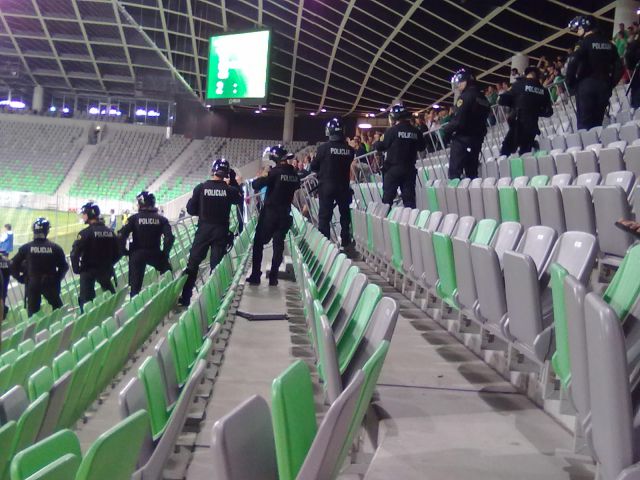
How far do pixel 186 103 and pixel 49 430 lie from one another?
1144 inches

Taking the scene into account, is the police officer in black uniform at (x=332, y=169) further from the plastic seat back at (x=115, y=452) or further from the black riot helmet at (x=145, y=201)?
the plastic seat back at (x=115, y=452)

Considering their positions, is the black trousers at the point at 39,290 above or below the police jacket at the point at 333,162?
below

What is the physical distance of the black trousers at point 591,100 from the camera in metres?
6.02

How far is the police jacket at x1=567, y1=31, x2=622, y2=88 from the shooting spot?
19.4ft

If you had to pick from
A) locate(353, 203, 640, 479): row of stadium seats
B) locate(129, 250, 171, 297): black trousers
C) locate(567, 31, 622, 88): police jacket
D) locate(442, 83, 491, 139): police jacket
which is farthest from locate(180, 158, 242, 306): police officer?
locate(567, 31, 622, 88): police jacket

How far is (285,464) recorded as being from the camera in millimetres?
1092

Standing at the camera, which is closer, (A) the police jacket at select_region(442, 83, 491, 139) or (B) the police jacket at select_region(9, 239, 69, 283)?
(A) the police jacket at select_region(442, 83, 491, 139)

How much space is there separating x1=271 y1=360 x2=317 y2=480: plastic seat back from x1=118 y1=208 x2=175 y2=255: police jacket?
17.5 feet

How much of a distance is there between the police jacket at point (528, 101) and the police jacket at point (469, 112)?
0.41 meters

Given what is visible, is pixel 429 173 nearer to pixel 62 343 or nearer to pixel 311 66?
pixel 62 343

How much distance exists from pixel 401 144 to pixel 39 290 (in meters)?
4.24

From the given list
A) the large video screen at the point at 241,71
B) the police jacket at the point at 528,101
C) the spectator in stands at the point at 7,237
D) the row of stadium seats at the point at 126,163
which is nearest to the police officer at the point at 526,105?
the police jacket at the point at 528,101

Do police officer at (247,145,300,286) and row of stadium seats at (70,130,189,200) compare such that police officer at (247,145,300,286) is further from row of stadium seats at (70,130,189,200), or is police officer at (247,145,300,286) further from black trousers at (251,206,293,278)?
row of stadium seats at (70,130,189,200)

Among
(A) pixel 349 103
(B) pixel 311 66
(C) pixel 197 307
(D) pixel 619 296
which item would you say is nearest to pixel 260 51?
(B) pixel 311 66
